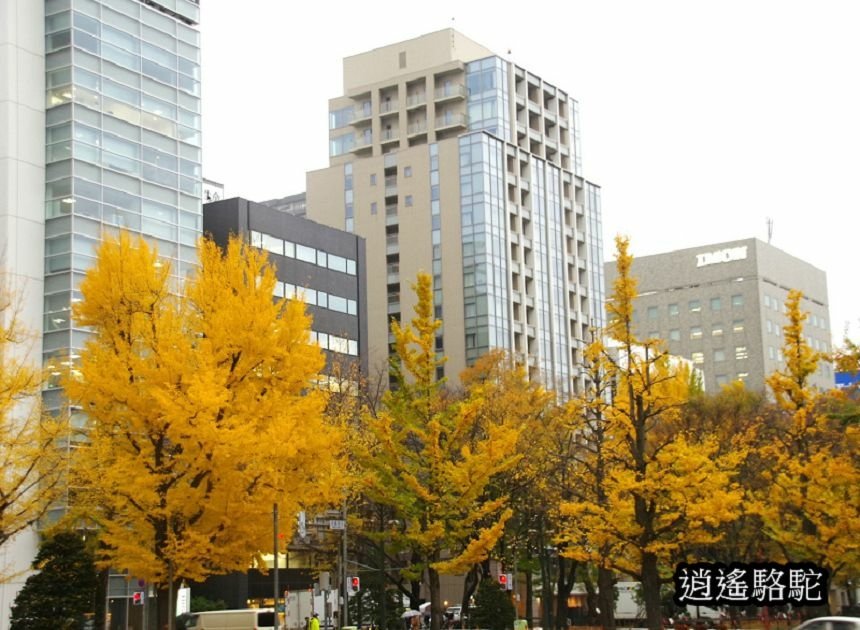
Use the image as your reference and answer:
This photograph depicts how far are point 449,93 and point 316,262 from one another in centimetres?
Result: 3661

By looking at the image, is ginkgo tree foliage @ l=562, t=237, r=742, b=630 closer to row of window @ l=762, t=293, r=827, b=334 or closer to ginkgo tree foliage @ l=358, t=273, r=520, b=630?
ginkgo tree foliage @ l=358, t=273, r=520, b=630

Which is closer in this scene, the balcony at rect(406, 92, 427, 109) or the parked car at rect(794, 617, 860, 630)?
the parked car at rect(794, 617, 860, 630)

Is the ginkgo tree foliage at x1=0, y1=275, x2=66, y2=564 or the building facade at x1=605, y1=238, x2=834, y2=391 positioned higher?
the building facade at x1=605, y1=238, x2=834, y2=391

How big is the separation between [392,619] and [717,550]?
598 inches

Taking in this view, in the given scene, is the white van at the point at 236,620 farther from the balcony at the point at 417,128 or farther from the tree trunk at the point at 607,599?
the balcony at the point at 417,128

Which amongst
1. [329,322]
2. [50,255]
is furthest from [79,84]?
[329,322]

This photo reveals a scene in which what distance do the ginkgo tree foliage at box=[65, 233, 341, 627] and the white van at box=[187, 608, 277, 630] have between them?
22.0 m

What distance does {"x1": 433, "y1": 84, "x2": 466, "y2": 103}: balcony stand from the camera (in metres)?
116

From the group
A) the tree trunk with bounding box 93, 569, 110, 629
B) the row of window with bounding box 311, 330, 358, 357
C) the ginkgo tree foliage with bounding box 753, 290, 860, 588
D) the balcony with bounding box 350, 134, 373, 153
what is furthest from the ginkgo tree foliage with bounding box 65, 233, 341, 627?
the balcony with bounding box 350, 134, 373, 153

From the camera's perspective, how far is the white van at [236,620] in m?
55.5

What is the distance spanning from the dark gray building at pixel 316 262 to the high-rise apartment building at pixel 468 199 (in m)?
13.2

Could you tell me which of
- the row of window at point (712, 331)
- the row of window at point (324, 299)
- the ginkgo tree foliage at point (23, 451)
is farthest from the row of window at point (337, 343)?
the row of window at point (712, 331)

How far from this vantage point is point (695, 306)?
15562 cm

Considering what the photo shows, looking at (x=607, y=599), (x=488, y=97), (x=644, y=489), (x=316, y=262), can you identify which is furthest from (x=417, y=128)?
(x=644, y=489)
